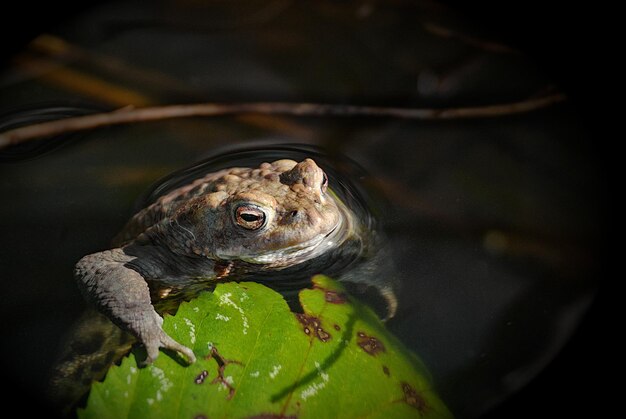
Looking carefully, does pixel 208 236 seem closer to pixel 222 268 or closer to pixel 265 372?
pixel 222 268

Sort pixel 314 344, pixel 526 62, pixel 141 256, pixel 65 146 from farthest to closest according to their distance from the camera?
pixel 526 62
pixel 65 146
pixel 141 256
pixel 314 344

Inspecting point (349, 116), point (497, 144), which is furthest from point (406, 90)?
point (497, 144)

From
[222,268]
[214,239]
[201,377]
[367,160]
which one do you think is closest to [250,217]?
[214,239]

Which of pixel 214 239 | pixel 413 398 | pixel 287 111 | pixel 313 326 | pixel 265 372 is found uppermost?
pixel 287 111

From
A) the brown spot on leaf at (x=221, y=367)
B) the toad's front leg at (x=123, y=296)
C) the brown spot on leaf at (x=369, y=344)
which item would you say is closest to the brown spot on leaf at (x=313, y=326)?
the brown spot on leaf at (x=369, y=344)

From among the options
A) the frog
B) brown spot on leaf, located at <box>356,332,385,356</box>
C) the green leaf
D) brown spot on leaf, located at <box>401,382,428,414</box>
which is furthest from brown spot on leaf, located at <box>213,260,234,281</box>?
brown spot on leaf, located at <box>401,382,428,414</box>

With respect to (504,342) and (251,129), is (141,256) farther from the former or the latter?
(504,342)
